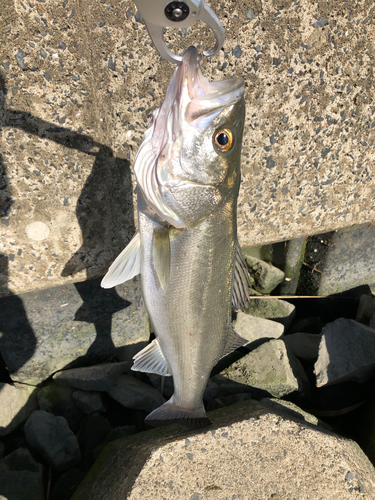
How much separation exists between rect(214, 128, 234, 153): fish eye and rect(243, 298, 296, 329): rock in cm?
224

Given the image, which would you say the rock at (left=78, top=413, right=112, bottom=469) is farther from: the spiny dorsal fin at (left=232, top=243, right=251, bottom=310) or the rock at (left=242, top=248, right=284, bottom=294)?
the rock at (left=242, top=248, right=284, bottom=294)

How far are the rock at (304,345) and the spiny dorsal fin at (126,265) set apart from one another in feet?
6.97

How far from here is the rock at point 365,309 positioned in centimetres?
312

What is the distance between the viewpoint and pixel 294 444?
1806mm

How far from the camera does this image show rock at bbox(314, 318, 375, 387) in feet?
9.00

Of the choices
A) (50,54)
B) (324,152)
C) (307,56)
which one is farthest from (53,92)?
(324,152)

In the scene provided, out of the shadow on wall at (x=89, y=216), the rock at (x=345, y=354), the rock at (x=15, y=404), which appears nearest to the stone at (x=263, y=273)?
the rock at (x=345, y=354)

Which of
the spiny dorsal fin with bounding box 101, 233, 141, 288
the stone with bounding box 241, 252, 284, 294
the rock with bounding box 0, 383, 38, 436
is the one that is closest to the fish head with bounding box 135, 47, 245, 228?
the spiny dorsal fin with bounding box 101, 233, 141, 288

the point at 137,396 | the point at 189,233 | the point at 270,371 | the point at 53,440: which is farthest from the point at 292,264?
the point at 53,440

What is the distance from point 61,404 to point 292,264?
251 cm

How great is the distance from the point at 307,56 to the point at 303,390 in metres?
2.61

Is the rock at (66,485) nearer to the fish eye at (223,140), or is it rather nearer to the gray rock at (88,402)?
the gray rock at (88,402)

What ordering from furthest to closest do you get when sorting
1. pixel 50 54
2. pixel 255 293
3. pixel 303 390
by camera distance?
pixel 255 293
pixel 303 390
pixel 50 54

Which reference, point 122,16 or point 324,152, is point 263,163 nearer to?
point 324,152
